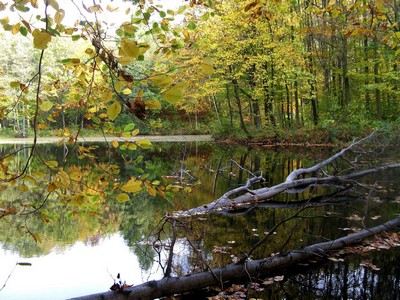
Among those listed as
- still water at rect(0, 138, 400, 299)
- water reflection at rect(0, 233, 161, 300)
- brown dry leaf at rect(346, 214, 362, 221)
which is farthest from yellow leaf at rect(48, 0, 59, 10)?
brown dry leaf at rect(346, 214, 362, 221)

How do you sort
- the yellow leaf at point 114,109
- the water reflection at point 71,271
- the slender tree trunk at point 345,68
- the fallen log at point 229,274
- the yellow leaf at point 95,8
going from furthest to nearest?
the slender tree trunk at point 345,68
the water reflection at point 71,271
the fallen log at point 229,274
the yellow leaf at point 95,8
the yellow leaf at point 114,109

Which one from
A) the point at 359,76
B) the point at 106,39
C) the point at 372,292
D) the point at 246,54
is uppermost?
the point at 246,54

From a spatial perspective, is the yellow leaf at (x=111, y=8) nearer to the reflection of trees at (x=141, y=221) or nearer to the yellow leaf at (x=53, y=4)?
the yellow leaf at (x=53, y=4)

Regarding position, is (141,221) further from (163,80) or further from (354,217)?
(163,80)

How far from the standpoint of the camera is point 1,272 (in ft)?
15.0

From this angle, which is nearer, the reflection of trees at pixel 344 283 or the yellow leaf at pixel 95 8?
the yellow leaf at pixel 95 8

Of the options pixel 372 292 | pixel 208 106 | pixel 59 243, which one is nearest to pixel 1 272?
pixel 59 243

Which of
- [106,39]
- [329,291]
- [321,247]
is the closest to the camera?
[106,39]

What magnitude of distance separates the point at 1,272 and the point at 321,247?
4.05 meters

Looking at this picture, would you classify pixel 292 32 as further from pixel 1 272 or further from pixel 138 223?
pixel 1 272

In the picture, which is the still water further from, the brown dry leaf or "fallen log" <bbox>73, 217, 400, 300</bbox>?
"fallen log" <bbox>73, 217, 400, 300</bbox>

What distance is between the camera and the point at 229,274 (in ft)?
12.5

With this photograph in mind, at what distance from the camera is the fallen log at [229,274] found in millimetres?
3230

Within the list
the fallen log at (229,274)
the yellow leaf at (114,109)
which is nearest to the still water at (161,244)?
the fallen log at (229,274)
